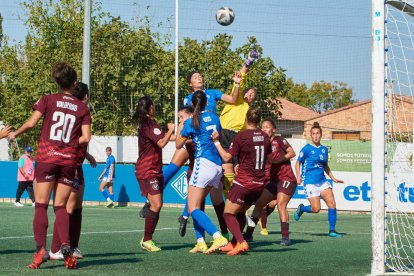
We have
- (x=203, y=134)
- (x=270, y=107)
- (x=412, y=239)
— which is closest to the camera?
(x=203, y=134)

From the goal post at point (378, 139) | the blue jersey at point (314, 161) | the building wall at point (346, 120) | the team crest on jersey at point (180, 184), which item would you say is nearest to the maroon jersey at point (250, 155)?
the goal post at point (378, 139)

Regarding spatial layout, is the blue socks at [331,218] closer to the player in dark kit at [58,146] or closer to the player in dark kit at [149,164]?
the player in dark kit at [149,164]

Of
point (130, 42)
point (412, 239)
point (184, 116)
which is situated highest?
point (130, 42)

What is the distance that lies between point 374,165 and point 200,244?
282 centimetres

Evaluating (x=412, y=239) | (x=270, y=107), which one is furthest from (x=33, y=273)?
(x=270, y=107)

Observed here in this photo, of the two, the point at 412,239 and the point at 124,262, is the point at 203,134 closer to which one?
the point at 124,262

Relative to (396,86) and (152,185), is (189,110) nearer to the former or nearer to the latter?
(152,185)

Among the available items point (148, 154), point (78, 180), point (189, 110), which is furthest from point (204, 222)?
point (78, 180)

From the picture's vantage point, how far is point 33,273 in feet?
24.6

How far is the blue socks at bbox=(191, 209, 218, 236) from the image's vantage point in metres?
9.62

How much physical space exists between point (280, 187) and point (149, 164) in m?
2.81

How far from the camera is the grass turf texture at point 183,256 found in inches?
A: 317

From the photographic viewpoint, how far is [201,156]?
987cm

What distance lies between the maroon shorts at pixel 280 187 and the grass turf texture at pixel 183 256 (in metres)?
0.75
